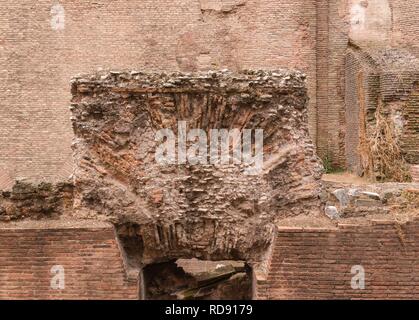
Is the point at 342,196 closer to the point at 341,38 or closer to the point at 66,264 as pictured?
the point at 66,264

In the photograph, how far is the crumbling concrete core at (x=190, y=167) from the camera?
504cm

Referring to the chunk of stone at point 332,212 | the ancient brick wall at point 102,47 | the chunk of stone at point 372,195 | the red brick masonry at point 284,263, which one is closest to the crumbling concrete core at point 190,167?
the chunk of stone at point 332,212

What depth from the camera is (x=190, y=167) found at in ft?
16.5

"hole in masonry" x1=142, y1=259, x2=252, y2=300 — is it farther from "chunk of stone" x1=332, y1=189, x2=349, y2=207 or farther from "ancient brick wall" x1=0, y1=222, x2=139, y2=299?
"chunk of stone" x1=332, y1=189, x2=349, y2=207

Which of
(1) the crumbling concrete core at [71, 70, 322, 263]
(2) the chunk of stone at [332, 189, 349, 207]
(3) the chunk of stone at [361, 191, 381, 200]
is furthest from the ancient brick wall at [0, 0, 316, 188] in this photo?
(1) the crumbling concrete core at [71, 70, 322, 263]

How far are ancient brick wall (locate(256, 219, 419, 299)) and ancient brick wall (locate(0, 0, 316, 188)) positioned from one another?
7.48 m

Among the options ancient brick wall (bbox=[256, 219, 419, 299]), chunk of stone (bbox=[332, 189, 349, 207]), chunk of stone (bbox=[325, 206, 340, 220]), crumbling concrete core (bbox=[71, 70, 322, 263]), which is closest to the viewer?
ancient brick wall (bbox=[256, 219, 419, 299])

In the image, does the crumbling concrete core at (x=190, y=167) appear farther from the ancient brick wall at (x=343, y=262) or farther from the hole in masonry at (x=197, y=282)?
the hole in masonry at (x=197, y=282)

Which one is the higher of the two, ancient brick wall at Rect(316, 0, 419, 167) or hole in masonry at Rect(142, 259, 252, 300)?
ancient brick wall at Rect(316, 0, 419, 167)

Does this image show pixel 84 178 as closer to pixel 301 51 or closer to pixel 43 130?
pixel 43 130

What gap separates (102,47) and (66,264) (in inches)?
318

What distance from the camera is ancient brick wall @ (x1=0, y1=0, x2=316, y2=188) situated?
11742 millimetres

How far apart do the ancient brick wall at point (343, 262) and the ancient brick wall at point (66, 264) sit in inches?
53.3

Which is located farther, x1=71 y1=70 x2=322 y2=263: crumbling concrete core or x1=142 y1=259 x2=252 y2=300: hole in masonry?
x1=142 y1=259 x2=252 y2=300: hole in masonry
